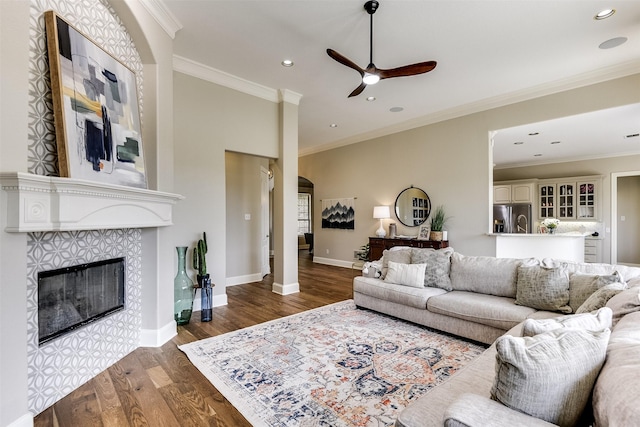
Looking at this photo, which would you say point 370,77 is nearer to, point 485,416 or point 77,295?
point 485,416

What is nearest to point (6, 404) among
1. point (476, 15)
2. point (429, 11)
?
point (429, 11)

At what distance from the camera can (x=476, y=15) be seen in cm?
283

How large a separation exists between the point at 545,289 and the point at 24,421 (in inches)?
146

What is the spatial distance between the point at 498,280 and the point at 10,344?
3734 mm

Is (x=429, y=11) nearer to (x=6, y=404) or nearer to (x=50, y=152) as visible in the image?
(x=50, y=152)

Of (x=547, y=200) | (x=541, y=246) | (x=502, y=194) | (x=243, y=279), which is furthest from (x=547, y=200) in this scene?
(x=243, y=279)

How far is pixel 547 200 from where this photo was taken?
8008 millimetres

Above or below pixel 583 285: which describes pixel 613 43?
above

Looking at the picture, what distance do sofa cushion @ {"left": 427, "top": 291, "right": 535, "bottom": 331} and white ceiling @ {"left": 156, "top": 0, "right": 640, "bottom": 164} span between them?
2.68 metres

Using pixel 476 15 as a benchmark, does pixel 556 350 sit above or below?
below

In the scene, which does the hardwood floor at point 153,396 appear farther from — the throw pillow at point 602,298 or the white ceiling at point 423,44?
the white ceiling at point 423,44

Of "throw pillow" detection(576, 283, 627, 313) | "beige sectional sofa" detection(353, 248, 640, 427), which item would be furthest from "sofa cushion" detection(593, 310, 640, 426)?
"throw pillow" detection(576, 283, 627, 313)

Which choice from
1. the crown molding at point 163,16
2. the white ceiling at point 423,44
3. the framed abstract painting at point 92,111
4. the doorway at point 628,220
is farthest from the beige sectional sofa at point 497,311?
the doorway at point 628,220

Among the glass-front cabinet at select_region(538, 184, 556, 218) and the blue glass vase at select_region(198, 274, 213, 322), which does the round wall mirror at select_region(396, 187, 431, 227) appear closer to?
the blue glass vase at select_region(198, 274, 213, 322)
